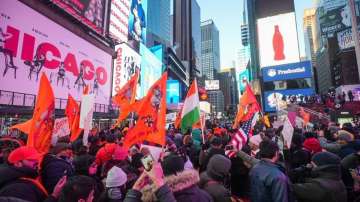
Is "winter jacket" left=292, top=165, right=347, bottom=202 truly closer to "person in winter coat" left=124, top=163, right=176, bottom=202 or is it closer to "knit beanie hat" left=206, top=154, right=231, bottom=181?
"knit beanie hat" left=206, top=154, right=231, bottom=181

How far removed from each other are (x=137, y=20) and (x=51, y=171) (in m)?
39.8

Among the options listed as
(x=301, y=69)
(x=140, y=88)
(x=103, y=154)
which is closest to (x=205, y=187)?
(x=103, y=154)

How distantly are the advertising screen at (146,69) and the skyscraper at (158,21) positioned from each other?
5510 centimetres

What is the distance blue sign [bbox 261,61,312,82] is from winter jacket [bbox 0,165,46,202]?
5098cm

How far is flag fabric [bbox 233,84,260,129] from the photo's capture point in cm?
959

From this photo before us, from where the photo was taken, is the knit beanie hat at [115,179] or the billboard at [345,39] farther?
the billboard at [345,39]

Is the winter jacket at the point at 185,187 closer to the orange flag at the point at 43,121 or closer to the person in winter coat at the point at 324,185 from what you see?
the person in winter coat at the point at 324,185

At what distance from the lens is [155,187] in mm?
2488

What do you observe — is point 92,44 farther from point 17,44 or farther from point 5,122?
point 5,122

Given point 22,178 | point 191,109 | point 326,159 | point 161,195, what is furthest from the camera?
point 191,109

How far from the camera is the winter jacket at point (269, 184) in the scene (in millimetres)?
3096

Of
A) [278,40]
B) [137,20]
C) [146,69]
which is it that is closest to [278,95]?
[278,40]

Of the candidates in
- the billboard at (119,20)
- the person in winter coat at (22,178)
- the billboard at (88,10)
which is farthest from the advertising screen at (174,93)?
the person in winter coat at (22,178)

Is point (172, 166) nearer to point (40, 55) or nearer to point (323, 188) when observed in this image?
point (323, 188)
